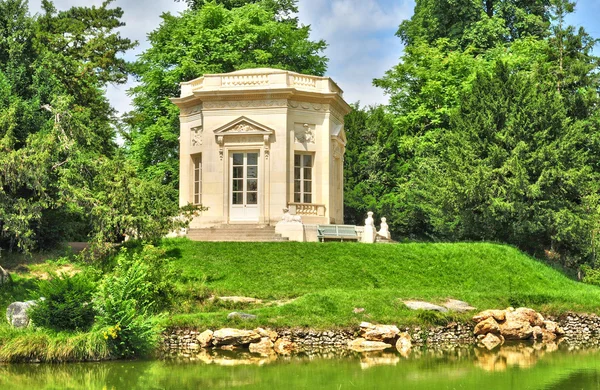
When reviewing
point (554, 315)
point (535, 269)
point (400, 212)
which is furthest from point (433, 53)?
point (554, 315)

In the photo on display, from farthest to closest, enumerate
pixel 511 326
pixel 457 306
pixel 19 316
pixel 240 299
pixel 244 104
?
1. pixel 244 104
2. pixel 457 306
3. pixel 240 299
4. pixel 511 326
5. pixel 19 316

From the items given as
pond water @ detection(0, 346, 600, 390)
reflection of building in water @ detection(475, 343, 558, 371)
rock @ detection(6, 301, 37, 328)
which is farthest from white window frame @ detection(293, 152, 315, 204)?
rock @ detection(6, 301, 37, 328)

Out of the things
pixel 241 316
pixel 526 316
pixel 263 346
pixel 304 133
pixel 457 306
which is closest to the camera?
pixel 263 346

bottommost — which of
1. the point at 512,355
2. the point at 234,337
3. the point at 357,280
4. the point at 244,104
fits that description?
the point at 512,355

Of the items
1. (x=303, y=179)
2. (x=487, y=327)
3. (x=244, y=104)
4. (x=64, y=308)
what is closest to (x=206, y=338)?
(x=64, y=308)

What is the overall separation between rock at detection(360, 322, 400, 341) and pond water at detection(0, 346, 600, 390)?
1.11m

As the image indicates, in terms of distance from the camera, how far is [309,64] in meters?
45.6

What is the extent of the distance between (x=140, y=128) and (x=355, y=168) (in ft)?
40.4

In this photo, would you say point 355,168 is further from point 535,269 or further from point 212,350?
point 212,350

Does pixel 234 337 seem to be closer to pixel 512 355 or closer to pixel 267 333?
pixel 267 333

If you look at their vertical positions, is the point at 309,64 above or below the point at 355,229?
above

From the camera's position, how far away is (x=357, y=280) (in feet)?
86.1

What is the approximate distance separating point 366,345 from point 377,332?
0.50 m

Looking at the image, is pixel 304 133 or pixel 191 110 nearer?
pixel 304 133
